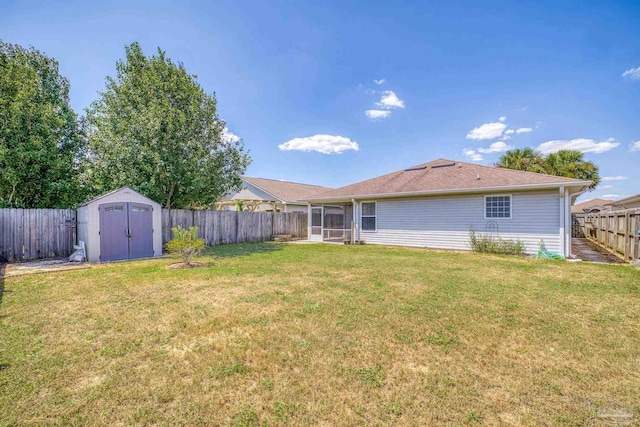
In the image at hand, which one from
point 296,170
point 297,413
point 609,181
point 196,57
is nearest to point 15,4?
point 196,57

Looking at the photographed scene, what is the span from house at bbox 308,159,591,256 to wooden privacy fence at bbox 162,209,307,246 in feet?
5.74

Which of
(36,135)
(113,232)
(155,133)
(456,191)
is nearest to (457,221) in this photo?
(456,191)

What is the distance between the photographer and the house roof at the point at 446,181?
33.9 feet

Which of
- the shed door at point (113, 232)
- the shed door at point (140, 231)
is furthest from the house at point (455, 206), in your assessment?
the shed door at point (113, 232)

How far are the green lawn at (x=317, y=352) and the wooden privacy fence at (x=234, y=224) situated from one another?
6709mm

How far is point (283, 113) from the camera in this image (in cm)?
1820

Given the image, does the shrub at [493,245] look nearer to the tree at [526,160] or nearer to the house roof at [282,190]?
the house roof at [282,190]

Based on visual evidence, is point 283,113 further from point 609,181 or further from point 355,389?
point 609,181

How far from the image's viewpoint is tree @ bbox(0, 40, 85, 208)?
32.6 feet

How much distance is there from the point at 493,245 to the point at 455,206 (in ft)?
6.84

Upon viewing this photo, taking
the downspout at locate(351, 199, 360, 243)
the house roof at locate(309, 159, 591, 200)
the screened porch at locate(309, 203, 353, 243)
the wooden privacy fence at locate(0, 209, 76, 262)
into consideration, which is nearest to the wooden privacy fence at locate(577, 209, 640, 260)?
the house roof at locate(309, 159, 591, 200)

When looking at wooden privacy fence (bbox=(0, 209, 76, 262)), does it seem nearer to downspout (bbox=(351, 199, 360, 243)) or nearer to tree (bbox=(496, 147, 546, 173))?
downspout (bbox=(351, 199, 360, 243))

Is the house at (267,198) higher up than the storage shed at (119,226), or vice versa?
the house at (267,198)

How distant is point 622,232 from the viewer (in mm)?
10273
